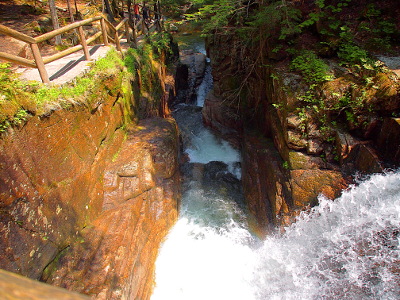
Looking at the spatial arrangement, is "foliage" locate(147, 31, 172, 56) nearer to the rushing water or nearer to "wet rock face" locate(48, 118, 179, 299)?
"wet rock face" locate(48, 118, 179, 299)

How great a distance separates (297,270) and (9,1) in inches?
849

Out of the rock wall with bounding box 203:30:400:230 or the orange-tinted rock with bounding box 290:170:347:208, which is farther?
the orange-tinted rock with bounding box 290:170:347:208

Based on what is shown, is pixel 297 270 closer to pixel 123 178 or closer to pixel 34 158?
pixel 123 178

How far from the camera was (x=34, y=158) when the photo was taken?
4.32 m

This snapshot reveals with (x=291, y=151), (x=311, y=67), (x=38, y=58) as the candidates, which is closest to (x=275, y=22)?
(x=311, y=67)

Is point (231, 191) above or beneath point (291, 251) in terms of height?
beneath

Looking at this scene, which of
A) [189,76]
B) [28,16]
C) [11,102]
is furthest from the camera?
[189,76]

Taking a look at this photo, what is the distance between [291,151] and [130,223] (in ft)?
15.0

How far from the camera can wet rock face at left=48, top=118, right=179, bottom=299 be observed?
4.64 m

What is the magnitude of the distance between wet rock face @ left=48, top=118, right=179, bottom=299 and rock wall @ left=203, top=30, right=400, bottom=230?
114 inches

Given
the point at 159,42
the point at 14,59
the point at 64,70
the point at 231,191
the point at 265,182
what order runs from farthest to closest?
the point at 159,42 → the point at 231,191 → the point at 265,182 → the point at 64,70 → the point at 14,59

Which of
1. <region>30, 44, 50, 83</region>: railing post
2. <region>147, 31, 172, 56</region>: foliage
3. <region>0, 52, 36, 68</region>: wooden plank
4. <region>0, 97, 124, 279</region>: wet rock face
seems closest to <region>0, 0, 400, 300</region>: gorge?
<region>0, 97, 124, 279</region>: wet rock face

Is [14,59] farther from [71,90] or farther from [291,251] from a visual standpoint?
[291,251]

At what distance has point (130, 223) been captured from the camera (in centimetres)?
576
